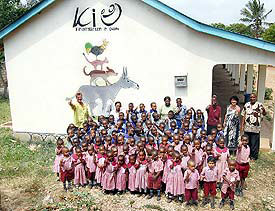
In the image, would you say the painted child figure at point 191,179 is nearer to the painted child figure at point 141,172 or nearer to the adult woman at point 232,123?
the painted child figure at point 141,172

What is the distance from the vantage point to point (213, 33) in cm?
803

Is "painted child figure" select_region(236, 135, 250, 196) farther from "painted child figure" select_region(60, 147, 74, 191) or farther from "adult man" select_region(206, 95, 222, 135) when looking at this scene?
"painted child figure" select_region(60, 147, 74, 191)

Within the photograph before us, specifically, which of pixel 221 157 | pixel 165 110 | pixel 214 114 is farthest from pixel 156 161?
pixel 165 110

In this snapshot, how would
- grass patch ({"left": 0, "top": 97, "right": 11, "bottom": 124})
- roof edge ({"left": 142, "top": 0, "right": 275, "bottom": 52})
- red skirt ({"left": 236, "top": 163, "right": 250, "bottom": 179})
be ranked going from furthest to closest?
grass patch ({"left": 0, "top": 97, "right": 11, "bottom": 124}) → roof edge ({"left": 142, "top": 0, "right": 275, "bottom": 52}) → red skirt ({"left": 236, "top": 163, "right": 250, "bottom": 179})

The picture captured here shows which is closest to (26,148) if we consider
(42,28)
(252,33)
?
(42,28)

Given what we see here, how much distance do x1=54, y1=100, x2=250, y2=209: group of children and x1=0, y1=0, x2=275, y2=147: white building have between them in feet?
5.97

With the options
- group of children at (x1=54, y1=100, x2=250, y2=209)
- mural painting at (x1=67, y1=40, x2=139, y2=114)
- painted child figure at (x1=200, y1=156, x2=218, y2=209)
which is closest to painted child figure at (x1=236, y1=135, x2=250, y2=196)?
group of children at (x1=54, y1=100, x2=250, y2=209)

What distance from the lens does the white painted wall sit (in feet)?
27.7

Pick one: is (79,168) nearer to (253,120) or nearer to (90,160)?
(90,160)

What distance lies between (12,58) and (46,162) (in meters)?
3.24

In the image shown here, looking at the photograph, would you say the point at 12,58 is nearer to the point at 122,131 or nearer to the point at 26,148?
the point at 26,148

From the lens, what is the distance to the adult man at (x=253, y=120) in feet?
25.2

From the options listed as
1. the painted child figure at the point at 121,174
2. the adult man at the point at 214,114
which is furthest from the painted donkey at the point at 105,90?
the painted child figure at the point at 121,174

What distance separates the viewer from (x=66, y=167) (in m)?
6.72
